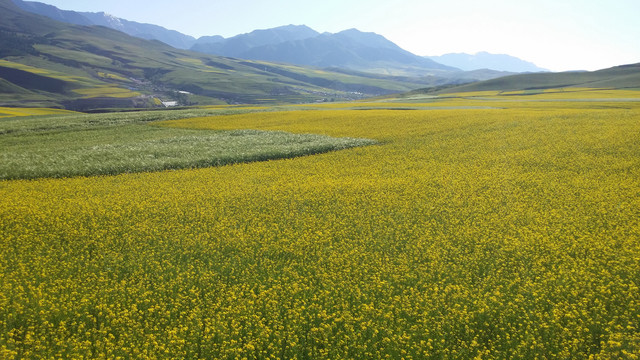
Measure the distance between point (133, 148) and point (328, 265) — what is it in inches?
1024

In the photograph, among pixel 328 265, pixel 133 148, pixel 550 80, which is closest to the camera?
pixel 328 265

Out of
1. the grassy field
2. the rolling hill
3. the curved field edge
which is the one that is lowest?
the grassy field

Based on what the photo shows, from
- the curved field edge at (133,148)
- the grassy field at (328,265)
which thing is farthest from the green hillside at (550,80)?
the grassy field at (328,265)

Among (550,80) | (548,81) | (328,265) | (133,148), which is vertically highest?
(550,80)

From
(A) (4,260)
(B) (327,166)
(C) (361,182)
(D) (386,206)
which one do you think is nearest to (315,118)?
(B) (327,166)

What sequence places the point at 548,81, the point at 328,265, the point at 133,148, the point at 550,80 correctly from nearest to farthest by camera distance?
the point at 328,265, the point at 133,148, the point at 548,81, the point at 550,80

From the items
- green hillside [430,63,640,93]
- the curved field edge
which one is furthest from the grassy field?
green hillside [430,63,640,93]

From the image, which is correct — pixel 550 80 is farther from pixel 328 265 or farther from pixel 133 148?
pixel 328 265

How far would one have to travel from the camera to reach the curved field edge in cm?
2488

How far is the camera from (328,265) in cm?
1086

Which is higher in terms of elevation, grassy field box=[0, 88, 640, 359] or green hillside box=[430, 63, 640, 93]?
green hillside box=[430, 63, 640, 93]

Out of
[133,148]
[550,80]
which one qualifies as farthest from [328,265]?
[550,80]

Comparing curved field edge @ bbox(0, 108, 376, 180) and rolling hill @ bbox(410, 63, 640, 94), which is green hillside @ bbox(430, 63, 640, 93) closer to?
rolling hill @ bbox(410, 63, 640, 94)

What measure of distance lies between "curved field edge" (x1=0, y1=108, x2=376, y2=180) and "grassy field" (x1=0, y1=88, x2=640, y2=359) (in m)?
3.71
